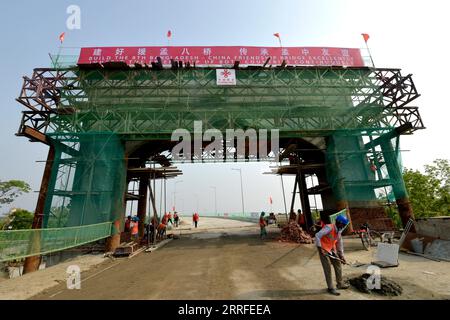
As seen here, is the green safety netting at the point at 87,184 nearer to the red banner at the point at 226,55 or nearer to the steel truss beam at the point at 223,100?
the steel truss beam at the point at 223,100

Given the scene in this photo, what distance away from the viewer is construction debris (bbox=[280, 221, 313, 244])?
13.7 meters

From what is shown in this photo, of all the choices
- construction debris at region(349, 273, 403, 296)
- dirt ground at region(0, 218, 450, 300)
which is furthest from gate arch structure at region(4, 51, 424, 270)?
construction debris at region(349, 273, 403, 296)

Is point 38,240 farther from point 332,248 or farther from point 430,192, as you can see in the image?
point 430,192

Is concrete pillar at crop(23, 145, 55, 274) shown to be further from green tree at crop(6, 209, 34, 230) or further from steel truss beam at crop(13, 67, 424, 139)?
green tree at crop(6, 209, 34, 230)

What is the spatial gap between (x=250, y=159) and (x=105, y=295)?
59.8ft

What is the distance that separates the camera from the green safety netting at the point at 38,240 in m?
6.90

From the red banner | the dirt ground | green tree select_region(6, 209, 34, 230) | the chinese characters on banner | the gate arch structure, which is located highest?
the red banner

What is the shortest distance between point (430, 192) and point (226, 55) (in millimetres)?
26980

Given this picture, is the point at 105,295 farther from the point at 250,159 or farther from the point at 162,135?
the point at 250,159

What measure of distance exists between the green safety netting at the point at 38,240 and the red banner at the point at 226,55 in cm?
A: 1448

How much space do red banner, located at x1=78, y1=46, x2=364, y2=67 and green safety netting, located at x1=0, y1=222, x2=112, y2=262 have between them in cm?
1448

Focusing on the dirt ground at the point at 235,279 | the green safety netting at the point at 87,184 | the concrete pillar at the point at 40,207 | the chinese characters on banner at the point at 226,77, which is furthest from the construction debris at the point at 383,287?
the chinese characters on banner at the point at 226,77

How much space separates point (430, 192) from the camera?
2564 cm
